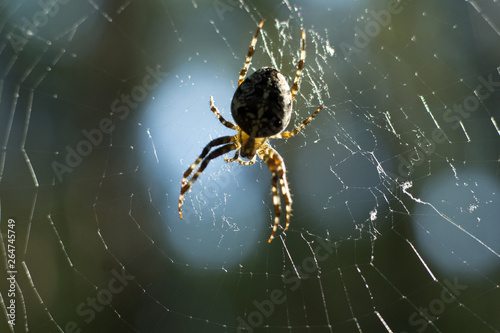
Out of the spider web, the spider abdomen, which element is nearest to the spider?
the spider abdomen

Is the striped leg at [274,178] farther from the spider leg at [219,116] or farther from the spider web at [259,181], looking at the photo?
the spider leg at [219,116]

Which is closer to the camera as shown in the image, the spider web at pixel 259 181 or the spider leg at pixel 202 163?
the spider leg at pixel 202 163

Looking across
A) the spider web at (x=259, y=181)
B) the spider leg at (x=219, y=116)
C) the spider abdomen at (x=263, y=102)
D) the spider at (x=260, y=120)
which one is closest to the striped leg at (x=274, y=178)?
the spider at (x=260, y=120)

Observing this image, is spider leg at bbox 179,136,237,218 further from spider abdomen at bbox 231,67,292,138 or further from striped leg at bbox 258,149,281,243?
spider abdomen at bbox 231,67,292,138

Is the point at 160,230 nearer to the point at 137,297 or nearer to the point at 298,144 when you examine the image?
the point at 137,297

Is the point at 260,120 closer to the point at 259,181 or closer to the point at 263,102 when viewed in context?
the point at 263,102

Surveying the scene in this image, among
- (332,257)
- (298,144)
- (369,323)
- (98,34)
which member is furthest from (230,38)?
(369,323)

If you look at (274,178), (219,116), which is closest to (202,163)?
(219,116)
